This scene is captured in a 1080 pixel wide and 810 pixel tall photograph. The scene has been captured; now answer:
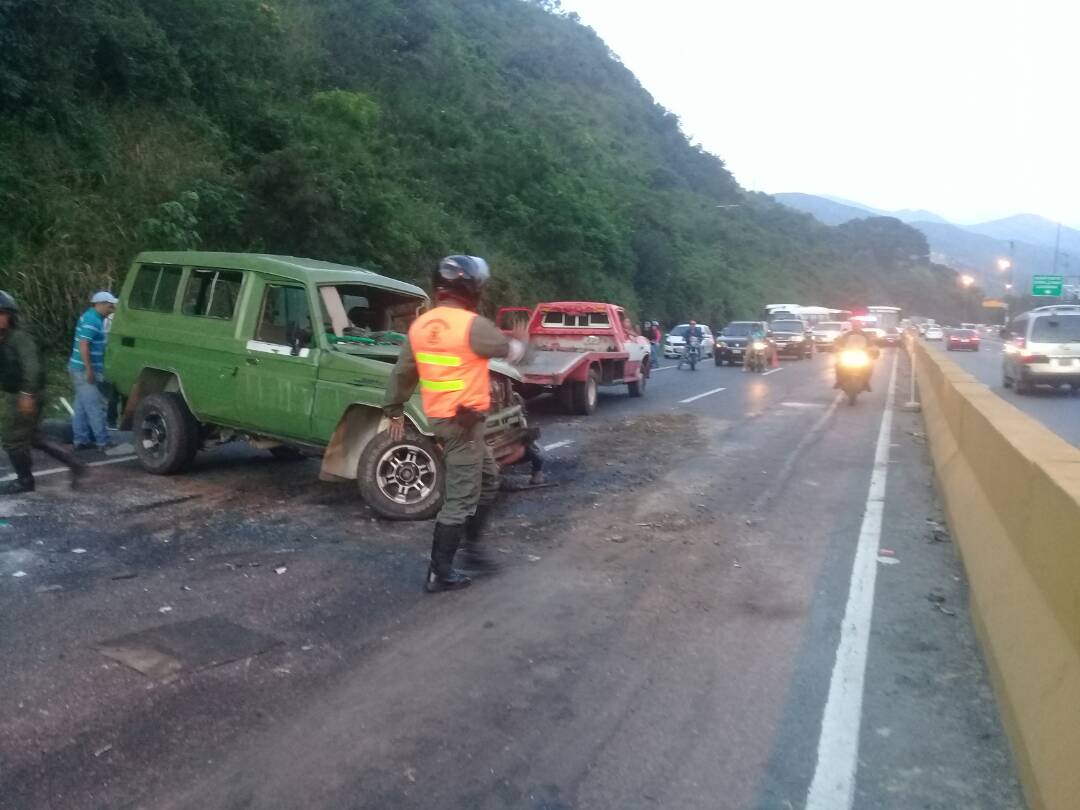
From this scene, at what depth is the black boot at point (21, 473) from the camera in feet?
28.9

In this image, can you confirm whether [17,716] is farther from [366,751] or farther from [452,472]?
[452,472]

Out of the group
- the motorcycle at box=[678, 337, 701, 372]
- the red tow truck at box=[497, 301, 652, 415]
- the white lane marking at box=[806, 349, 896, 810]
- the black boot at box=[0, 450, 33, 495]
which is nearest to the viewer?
the white lane marking at box=[806, 349, 896, 810]

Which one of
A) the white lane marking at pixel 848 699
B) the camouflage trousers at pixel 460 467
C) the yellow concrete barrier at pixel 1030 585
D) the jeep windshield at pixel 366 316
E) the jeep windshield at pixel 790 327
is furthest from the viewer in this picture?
the jeep windshield at pixel 790 327

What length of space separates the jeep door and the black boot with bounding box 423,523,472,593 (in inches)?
112

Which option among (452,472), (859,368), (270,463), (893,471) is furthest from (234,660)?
(859,368)

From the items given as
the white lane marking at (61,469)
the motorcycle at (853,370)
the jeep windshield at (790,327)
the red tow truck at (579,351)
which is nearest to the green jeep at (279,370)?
the white lane marking at (61,469)

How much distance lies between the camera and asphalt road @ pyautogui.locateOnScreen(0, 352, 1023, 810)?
4.03 metres

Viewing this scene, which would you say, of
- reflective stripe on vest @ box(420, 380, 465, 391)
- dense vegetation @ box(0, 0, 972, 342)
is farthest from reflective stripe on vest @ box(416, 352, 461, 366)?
dense vegetation @ box(0, 0, 972, 342)

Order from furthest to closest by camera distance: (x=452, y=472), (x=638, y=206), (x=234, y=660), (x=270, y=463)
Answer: (x=638, y=206)
(x=270, y=463)
(x=452, y=472)
(x=234, y=660)

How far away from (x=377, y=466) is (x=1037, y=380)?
19.0 metres

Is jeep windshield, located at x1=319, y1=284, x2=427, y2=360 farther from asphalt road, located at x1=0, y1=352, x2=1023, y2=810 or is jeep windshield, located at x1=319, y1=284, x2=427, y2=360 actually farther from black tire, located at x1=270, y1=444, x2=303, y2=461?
black tire, located at x1=270, y1=444, x2=303, y2=461

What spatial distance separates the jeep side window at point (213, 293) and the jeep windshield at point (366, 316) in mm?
930

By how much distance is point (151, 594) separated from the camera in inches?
246

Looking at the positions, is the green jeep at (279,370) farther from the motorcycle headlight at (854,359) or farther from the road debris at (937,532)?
the motorcycle headlight at (854,359)
